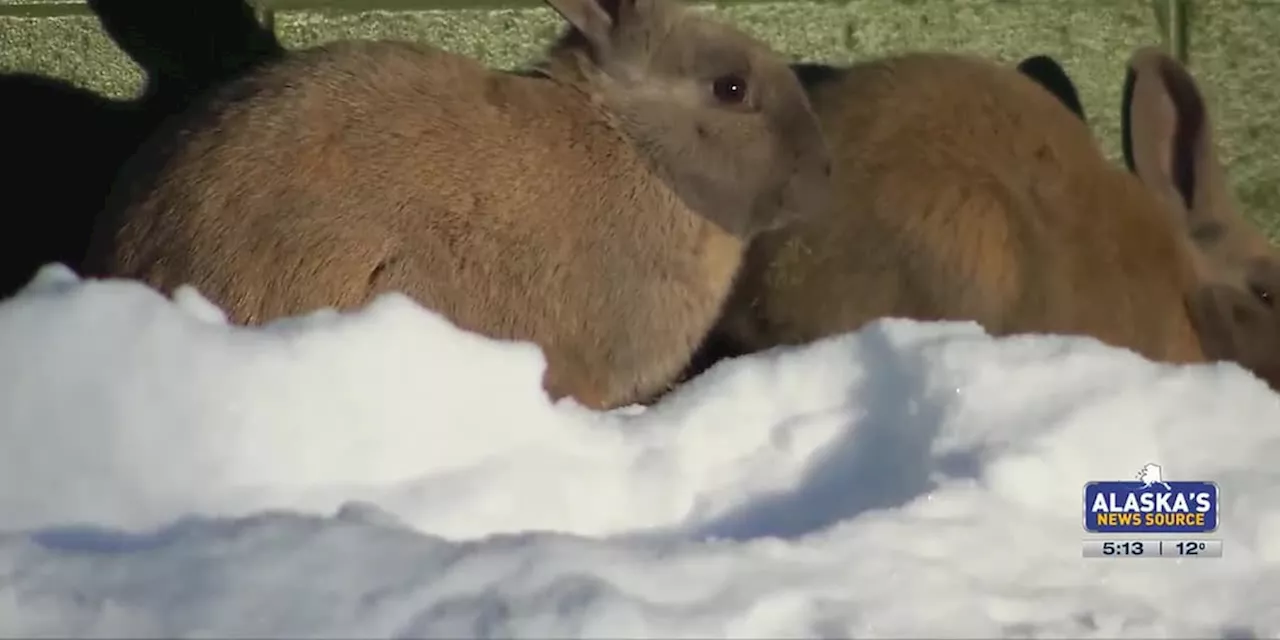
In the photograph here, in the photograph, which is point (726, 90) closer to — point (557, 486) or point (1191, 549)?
point (557, 486)

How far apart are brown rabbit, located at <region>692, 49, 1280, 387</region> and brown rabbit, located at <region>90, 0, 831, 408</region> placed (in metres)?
0.08

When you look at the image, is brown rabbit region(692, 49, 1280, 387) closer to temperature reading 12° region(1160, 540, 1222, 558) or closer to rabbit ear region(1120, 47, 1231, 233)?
rabbit ear region(1120, 47, 1231, 233)

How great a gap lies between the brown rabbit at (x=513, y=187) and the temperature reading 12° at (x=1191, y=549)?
0.75 metres

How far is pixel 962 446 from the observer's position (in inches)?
63.3

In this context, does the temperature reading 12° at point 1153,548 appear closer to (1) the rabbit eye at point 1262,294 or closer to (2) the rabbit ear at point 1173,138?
(1) the rabbit eye at point 1262,294

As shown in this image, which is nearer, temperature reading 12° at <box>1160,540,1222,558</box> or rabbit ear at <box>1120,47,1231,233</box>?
temperature reading 12° at <box>1160,540,1222,558</box>

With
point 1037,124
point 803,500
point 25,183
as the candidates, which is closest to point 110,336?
point 803,500

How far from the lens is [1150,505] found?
66.2 inches

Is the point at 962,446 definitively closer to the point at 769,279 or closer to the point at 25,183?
the point at 769,279

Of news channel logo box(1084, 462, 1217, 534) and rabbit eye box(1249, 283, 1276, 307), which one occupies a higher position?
rabbit eye box(1249, 283, 1276, 307)

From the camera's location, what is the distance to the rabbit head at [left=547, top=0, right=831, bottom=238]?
2107 mm

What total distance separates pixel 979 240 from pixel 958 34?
736mm

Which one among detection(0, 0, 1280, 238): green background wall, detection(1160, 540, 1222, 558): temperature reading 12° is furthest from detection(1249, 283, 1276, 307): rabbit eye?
detection(1160, 540, 1222, 558): temperature reading 12°

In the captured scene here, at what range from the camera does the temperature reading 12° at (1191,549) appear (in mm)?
1597
